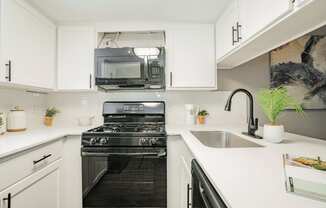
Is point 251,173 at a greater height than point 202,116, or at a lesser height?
lesser

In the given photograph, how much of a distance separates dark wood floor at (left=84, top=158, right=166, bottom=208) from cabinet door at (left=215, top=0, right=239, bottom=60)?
124cm

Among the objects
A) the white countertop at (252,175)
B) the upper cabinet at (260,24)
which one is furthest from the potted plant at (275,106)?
the upper cabinet at (260,24)

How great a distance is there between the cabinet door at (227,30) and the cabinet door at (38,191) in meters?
1.86

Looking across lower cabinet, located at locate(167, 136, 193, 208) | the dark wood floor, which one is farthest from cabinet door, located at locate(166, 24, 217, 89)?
the dark wood floor

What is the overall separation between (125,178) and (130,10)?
1.59 meters

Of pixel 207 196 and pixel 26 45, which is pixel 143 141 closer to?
pixel 207 196

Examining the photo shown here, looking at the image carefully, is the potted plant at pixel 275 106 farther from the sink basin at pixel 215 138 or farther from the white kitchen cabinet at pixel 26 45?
the white kitchen cabinet at pixel 26 45

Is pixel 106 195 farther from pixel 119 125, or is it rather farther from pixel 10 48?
pixel 10 48

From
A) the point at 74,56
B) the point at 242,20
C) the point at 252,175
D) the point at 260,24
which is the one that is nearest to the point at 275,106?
the point at 260,24

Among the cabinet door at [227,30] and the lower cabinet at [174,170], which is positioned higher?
the cabinet door at [227,30]

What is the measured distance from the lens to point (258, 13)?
1.24 m

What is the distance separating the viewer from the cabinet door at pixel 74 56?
2.15 m

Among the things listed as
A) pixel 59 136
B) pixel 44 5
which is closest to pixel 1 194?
pixel 59 136

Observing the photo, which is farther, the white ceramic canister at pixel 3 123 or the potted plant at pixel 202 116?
the potted plant at pixel 202 116
